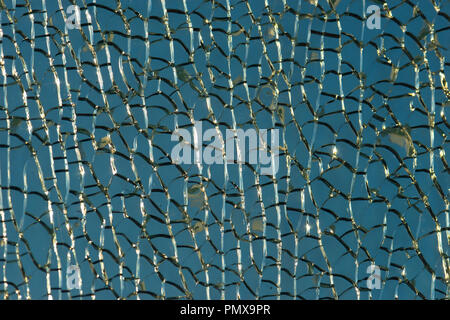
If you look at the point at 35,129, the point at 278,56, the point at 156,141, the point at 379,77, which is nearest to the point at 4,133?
the point at 35,129

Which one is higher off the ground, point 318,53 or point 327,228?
point 318,53

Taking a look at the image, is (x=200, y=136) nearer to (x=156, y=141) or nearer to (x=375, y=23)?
(x=156, y=141)

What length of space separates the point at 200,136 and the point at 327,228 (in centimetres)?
17

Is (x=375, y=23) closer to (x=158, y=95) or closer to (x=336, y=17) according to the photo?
(x=336, y=17)

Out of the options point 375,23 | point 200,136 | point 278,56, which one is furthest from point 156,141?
point 375,23

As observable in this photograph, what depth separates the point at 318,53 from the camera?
2.52 ft

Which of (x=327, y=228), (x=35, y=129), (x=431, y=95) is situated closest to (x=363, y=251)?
(x=327, y=228)

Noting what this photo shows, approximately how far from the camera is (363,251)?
75 cm

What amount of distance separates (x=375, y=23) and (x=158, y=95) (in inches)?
9.7

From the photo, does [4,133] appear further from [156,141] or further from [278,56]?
[278,56]

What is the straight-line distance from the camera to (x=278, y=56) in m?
0.76

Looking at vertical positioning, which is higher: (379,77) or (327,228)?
(379,77)
